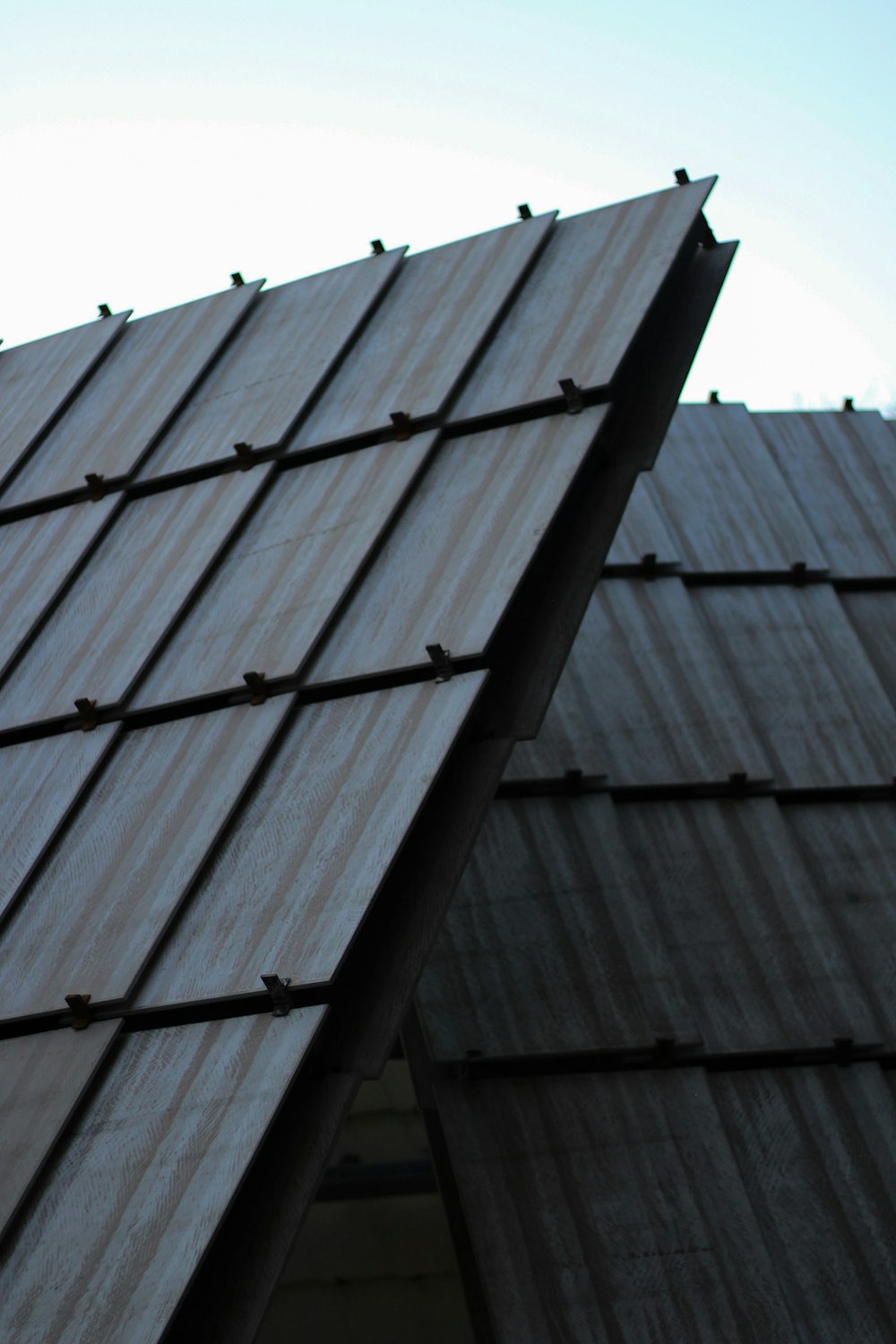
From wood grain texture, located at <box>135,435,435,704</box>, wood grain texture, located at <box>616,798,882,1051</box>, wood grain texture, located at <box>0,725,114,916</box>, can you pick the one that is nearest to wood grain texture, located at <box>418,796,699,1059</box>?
wood grain texture, located at <box>616,798,882,1051</box>

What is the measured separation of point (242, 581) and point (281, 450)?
1211mm

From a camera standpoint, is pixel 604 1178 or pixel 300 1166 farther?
pixel 604 1178

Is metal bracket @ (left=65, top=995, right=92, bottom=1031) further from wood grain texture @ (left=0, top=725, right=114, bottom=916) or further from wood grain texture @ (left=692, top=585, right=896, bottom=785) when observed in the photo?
wood grain texture @ (left=692, top=585, right=896, bottom=785)

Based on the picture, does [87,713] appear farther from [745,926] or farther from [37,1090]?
[745,926]

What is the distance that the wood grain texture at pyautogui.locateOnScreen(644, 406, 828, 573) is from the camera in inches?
584

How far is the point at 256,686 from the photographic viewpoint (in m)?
7.40

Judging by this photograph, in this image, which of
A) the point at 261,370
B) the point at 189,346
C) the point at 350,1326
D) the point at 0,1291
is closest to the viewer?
the point at 0,1291

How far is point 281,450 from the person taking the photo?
921cm

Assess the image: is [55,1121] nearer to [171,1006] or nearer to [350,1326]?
[171,1006]

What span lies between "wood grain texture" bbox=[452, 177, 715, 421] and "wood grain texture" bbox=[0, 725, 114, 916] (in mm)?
2585

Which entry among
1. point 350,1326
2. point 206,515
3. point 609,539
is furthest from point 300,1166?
point 350,1326

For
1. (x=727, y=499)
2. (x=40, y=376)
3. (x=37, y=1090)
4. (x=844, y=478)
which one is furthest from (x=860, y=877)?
(x=37, y=1090)

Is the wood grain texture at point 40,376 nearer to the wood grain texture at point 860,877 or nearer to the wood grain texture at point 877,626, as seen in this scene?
the wood grain texture at point 860,877

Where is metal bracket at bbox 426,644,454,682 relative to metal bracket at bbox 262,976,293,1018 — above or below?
above
